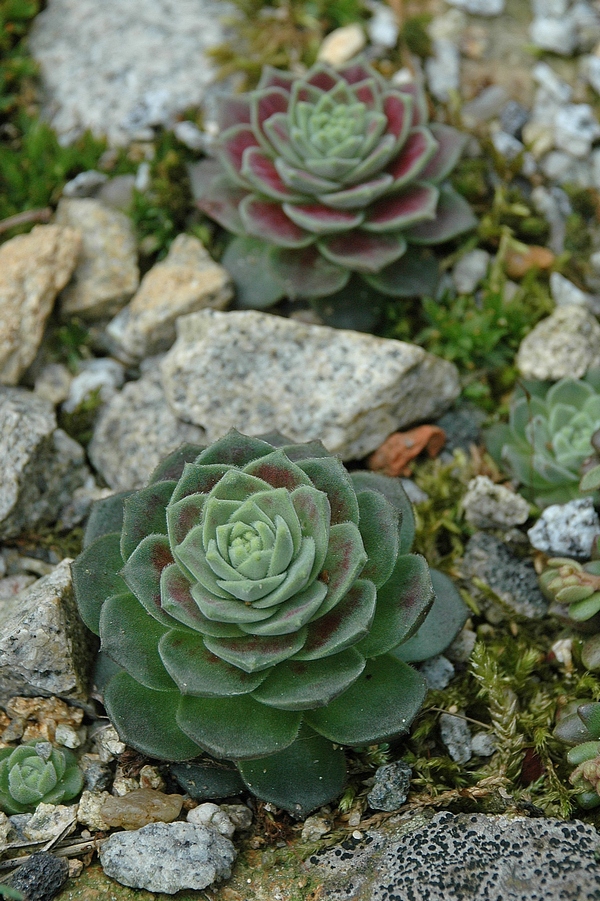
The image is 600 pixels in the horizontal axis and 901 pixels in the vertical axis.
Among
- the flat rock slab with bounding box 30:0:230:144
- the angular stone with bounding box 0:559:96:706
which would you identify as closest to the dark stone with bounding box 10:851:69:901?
the angular stone with bounding box 0:559:96:706

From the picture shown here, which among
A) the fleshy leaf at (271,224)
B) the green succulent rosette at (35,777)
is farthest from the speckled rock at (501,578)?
the green succulent rosette at (35,777)

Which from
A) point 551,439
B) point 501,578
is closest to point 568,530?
point 501,578

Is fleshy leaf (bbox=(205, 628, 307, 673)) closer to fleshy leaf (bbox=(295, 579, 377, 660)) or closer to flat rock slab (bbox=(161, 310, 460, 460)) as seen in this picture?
fleshy leaf (bbox=(295, 579, 377, 660))

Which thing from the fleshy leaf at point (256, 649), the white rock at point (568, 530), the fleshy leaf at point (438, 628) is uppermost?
the fleshy leaf at point (256, 649)

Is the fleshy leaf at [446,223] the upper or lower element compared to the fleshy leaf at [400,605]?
upper

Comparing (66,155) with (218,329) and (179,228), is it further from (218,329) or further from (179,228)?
(218,329)

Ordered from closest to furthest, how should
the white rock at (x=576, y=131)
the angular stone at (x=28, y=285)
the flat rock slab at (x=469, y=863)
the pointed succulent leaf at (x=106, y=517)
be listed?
the flat rock slab at (x=469, y=863) → the pointed succulent leaf at (x=106, y=517) → the angular stone at (x=28, y=285) → the white rock at (x=576, y=131)

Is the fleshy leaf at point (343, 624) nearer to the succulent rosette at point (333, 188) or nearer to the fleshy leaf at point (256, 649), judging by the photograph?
the fleshy leaf at point (256, 649)

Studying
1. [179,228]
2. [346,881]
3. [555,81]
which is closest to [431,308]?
[179,228]
